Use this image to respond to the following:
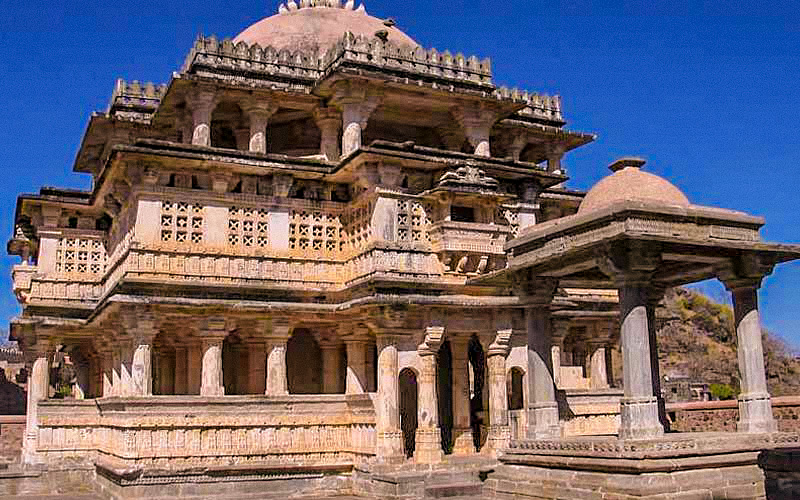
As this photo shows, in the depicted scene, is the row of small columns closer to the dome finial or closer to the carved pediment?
the carved pediment

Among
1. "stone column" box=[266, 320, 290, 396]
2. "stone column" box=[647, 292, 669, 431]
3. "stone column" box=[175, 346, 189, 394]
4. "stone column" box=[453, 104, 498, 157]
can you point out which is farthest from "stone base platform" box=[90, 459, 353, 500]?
"stone column" box=[453, 104, 498, 157]

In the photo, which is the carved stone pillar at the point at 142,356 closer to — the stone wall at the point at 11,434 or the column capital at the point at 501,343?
the column capital at the point at 501,343

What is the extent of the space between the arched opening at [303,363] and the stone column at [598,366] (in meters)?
9.24

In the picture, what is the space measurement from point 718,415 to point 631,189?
1632 centimetres

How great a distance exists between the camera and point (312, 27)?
30.0 meters

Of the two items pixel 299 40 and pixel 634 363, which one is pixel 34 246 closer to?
pixel 299 40

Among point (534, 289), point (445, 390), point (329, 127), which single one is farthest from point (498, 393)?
point (329, 127)

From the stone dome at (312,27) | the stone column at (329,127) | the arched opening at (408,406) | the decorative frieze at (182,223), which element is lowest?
the arched opening at (408,406)

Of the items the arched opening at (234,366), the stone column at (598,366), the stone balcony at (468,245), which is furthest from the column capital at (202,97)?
the stone column at (598,366)

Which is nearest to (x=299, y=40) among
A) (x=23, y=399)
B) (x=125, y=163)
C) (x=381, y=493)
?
(x=125, y=163)

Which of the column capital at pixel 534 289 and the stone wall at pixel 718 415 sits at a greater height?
the column capital at pixel 534 289

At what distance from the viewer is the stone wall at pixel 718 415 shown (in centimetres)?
2561

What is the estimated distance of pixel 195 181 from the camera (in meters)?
23.0

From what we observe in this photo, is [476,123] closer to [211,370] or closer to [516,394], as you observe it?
[516,394]
